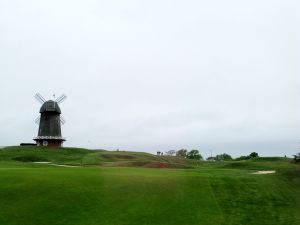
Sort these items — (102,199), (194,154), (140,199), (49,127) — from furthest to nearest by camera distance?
(194,154)
(49,127)
(140,199)
(102,199)

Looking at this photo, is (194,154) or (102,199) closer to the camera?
(102,199)

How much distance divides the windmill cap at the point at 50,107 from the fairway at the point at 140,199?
65809 mm

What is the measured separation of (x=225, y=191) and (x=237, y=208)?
3.39m

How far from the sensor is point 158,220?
29719mm

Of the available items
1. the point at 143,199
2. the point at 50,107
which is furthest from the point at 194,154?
the point at 143,199

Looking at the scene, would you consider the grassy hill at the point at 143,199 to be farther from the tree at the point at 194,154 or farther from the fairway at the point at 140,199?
the tree at the point at 194,154

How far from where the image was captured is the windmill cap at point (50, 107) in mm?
102894

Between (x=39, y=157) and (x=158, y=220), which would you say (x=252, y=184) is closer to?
(x=158, y=220)

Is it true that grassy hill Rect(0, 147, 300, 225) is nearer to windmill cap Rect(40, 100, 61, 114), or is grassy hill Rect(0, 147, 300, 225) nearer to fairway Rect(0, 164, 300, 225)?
fairway Rect(0, 164, 300, 225)

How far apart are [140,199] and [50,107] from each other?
73741mm

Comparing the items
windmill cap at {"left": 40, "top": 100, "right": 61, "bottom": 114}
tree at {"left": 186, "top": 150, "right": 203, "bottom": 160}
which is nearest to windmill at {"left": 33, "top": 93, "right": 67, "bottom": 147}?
windmill cap at {"left": 40, "top": 100, "right": 61, "bottom": 114}

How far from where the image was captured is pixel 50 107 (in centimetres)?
10325

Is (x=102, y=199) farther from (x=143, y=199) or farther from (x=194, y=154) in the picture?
(x=194, y=154)

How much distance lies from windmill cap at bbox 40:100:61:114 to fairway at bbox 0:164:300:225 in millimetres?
65809
